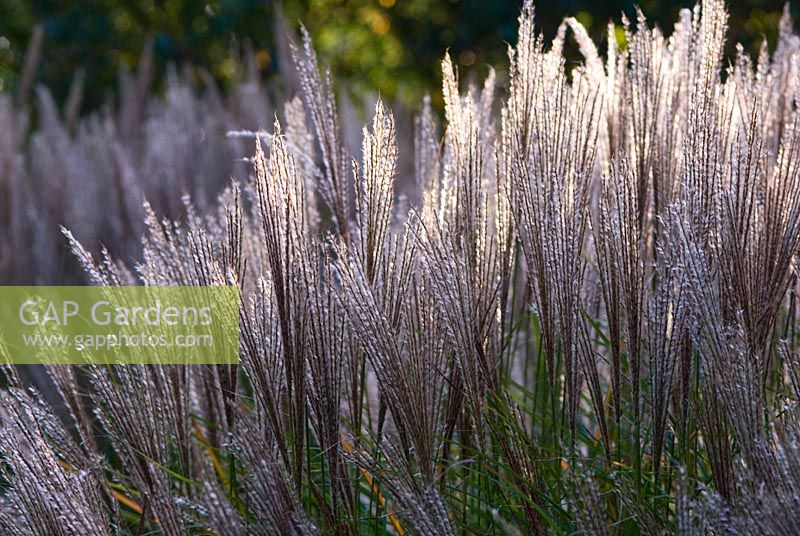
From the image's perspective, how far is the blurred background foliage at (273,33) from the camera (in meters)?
5.33

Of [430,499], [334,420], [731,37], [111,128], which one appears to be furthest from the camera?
[731,37]

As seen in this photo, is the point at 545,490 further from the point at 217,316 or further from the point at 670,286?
the point at 217,316

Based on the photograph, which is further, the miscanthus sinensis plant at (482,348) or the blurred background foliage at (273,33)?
the blurred background foliage at (273,33)

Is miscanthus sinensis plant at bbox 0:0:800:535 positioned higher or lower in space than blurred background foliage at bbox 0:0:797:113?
lower

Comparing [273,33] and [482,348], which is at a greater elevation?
[273,33]

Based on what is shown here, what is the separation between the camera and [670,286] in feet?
4.41

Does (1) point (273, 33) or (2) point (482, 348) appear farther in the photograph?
(1) point (273, 33)

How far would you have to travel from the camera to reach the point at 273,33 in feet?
20.3

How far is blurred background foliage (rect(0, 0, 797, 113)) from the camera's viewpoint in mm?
5332

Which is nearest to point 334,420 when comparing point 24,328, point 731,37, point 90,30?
point 24,328

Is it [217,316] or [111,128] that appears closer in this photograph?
[217,316]

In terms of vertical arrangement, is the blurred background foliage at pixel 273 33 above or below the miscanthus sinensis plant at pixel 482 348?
above

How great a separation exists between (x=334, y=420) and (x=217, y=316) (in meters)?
0.24

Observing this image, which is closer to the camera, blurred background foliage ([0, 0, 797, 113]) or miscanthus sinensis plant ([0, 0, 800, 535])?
miscanthus sinensis plant ([0, 0, 800, 535])
